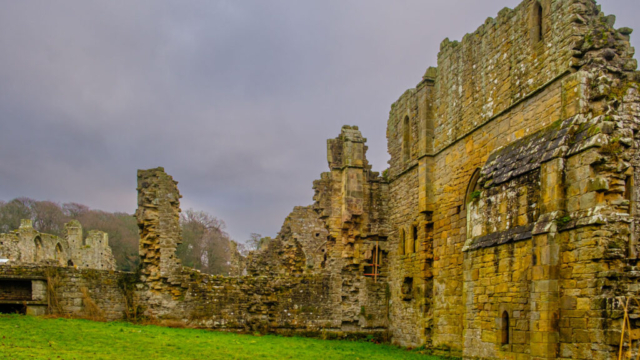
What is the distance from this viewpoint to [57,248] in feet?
104

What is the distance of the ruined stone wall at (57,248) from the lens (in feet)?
85.8

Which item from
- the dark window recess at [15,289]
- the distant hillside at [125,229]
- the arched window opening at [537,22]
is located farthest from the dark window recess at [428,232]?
the distant hillside at [125,229]

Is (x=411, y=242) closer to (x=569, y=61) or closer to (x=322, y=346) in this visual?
(x=322, y=346)

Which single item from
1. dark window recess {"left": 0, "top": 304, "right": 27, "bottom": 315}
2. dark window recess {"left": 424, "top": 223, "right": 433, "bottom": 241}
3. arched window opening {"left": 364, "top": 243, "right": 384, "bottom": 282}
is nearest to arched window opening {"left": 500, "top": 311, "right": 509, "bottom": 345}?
dark window recess {"left": 424, "top": 223, "right": 433, "bottom": 241}

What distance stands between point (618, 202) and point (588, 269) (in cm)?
110

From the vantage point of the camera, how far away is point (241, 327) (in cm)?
1797

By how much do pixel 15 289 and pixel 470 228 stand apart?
1276cm

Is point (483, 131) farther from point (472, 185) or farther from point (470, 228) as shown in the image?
point (470, 228)

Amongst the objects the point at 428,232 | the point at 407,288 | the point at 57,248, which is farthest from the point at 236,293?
the point at 57,248

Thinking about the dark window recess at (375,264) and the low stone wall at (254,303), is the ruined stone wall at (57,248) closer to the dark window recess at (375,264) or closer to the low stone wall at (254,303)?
the low stone wall at (254,303)

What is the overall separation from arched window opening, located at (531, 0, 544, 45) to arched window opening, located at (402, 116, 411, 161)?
23.5 feet

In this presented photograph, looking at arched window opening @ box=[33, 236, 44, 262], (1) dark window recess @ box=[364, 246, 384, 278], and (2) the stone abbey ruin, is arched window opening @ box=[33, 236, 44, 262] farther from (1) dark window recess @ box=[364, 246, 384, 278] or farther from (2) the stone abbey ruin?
(1) dark window recess @ box=[364, 246, 384, 278]

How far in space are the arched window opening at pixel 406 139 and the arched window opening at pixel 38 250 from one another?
19832mm

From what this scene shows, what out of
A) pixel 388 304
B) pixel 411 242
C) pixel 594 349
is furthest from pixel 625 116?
pixel 388 304
